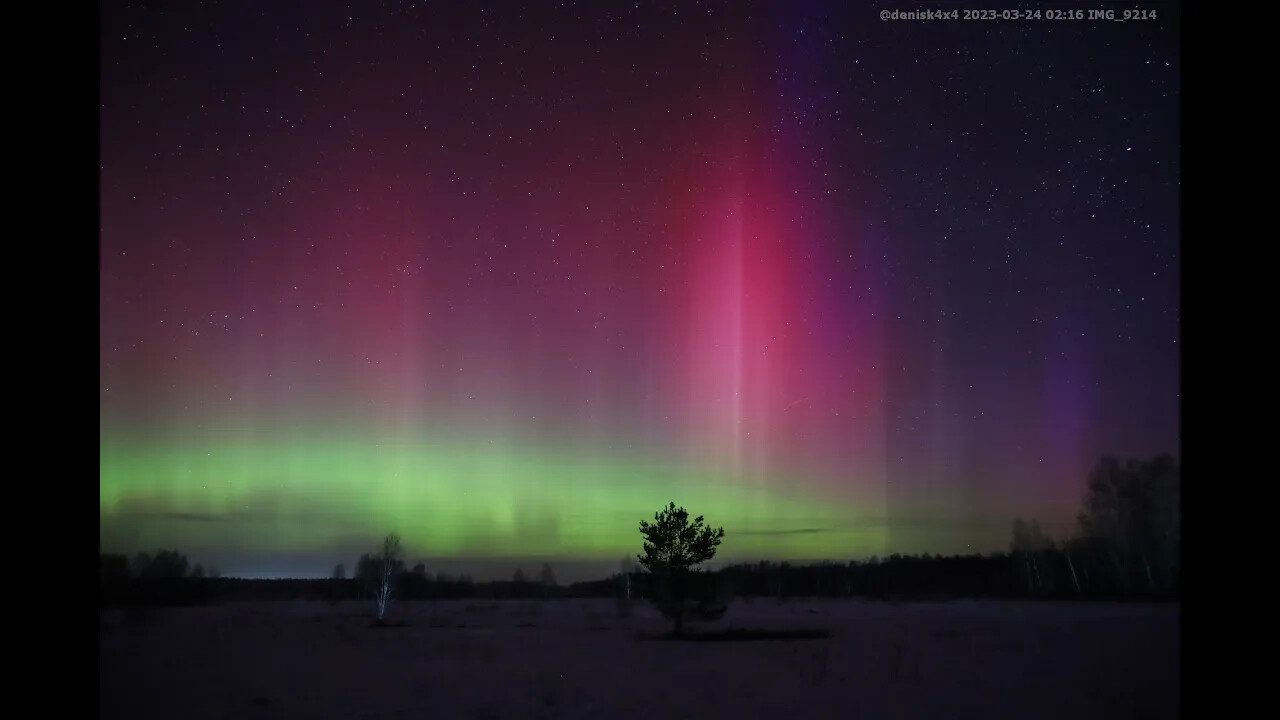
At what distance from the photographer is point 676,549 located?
19.6m

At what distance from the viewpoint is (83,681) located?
264 inches

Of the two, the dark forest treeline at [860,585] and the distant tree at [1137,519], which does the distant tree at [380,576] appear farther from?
the distant tree at [1137,519]

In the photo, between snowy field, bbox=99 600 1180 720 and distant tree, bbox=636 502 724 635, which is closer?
snowy field, bbox=99 600 1180 720

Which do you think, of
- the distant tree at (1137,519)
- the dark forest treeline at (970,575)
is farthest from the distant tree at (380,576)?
the distant tree at (1137,519)

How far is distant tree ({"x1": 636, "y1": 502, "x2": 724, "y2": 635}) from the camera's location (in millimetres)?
19453

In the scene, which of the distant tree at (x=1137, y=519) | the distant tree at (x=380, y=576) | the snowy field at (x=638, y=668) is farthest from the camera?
the distant tree at (x=380, y=576)

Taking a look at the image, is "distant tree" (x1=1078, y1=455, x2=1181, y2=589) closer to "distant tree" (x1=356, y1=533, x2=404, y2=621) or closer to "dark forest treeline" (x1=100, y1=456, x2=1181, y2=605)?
"dark forest treeline" (x1=100, y1=456, x2=1181, y2=605)

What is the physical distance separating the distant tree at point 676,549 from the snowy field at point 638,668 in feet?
5.14

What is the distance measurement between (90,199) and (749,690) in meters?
9.40

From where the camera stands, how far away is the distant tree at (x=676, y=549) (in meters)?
19.5

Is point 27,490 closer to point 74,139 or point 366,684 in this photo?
point 74,139

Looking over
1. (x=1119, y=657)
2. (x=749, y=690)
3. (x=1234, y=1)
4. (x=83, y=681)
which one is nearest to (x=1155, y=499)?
(x=1119, y=657)

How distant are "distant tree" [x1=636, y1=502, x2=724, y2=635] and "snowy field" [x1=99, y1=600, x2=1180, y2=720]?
1.57 meters

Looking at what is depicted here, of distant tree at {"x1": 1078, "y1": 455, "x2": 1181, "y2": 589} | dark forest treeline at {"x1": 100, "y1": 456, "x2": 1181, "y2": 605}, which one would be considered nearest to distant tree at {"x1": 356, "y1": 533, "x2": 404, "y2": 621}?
dark forest treeline at {"x1": 100, "y1": 456, "x2": 1181, "y2": 605}
